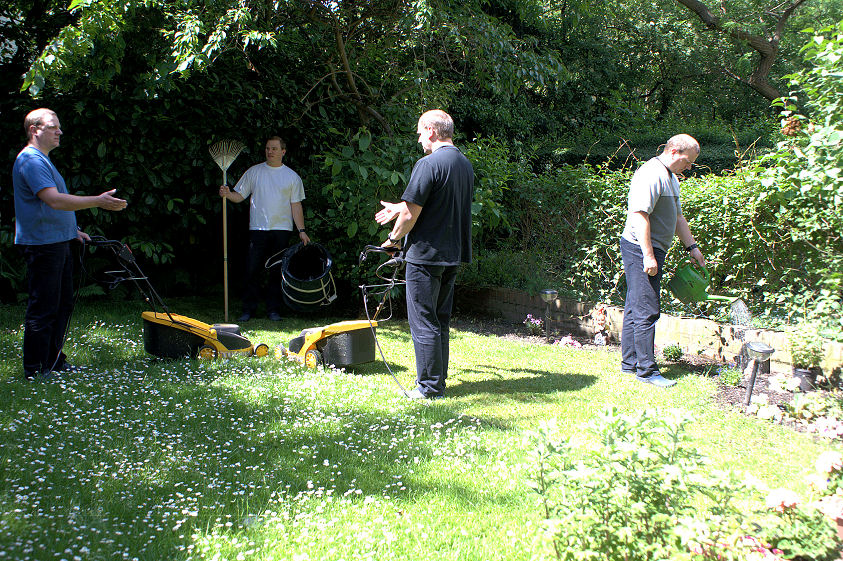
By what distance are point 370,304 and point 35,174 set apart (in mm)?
3932

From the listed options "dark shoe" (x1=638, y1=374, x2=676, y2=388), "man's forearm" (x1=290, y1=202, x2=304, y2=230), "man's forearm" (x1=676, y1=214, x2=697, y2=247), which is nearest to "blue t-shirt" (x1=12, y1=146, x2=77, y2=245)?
"man's forearm" (x1=290, y1=202, x2=304, y2=230)

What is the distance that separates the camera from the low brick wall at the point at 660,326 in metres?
5.04

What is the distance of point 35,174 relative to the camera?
4402mm

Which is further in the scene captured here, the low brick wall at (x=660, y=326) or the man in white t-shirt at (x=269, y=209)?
the man in white t-shirt at (x=269, y=209)

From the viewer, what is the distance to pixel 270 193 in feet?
22.9

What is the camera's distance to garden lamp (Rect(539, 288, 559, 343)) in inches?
252

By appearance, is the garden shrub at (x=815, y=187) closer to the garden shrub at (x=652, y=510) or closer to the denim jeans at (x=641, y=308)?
the denim jeans at (x=641, y=308)

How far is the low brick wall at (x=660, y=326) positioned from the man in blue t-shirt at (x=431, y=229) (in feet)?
7.89

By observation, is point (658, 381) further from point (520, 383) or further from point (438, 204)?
point (438, 204)

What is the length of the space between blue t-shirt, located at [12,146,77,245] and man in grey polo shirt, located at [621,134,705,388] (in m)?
4.07

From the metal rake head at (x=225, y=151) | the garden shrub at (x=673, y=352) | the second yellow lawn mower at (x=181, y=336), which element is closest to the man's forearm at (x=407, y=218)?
the second yellow lawn mower at (x=181, y=336)

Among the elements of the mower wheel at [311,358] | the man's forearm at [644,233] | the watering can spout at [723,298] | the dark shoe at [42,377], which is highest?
the man's forearm at [644,233]

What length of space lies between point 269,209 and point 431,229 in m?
3.08

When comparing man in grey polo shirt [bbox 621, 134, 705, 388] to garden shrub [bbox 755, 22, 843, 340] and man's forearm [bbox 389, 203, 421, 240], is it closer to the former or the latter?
garden shrub [bbox 755, 22, 843, 340]
